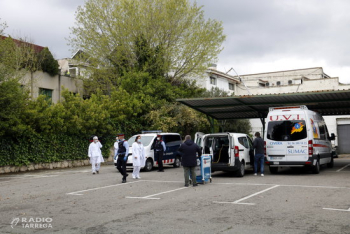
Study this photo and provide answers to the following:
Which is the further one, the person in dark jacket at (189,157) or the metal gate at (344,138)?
the metal gate at (344,138)

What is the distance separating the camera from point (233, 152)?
15.9m

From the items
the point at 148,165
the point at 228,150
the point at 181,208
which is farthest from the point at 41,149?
the point at 181,208

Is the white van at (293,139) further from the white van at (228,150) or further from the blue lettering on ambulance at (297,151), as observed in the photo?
the white van at (228,150)

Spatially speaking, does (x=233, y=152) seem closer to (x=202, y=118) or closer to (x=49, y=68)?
(x=202, y=118)

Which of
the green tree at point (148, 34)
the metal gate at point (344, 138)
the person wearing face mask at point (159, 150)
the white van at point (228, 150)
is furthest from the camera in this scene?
the metal gate at point (344, 138)

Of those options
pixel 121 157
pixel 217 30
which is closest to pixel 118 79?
pixel 217 30

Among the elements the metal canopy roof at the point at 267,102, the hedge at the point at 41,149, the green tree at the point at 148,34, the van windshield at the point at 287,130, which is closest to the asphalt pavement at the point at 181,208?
the van windshield at the point at 287,130

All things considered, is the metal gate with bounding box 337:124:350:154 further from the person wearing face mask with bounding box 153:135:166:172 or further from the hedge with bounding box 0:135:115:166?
the person wearing face mask with bounding box 153:135:166:172

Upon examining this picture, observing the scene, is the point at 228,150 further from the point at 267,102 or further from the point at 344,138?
the point at 344,138

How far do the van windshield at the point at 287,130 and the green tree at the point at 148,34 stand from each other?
60.2ft

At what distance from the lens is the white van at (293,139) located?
16.4 m

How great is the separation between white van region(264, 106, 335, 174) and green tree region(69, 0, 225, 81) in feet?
60.3

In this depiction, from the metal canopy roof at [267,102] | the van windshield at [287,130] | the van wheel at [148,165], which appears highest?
the metal canopy roof at [267,102]

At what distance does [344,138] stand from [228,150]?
1269 inches
